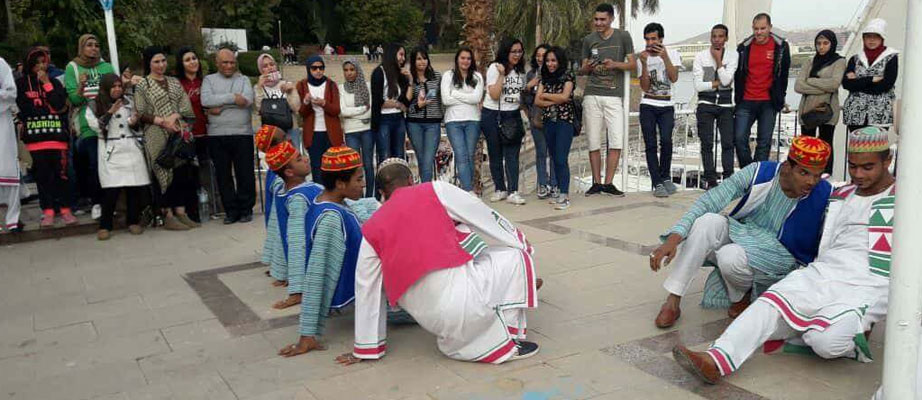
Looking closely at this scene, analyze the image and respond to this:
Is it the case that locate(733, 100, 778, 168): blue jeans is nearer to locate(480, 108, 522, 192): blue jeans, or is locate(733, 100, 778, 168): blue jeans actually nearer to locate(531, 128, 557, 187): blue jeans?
locate(531, 128, 557, 187): blue jeans

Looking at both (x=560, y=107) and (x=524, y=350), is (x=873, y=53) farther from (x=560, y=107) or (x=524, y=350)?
(x=524, y=350)

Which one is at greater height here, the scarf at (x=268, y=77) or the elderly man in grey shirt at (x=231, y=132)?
the scarf at (x=268, y=77)

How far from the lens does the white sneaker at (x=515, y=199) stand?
28.3ft

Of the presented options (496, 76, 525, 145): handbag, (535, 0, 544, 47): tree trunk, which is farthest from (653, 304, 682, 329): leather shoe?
(535, 0, 544, 47): tree trunk

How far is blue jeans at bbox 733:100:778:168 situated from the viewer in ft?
27.3

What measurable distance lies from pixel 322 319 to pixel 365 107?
417 centimetres

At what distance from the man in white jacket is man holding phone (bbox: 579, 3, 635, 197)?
83 centimetres

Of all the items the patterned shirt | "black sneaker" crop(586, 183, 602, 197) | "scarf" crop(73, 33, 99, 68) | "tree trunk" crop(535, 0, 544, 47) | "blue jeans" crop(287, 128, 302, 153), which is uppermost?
"tree trunk" crop(535, 0, 544, 47)

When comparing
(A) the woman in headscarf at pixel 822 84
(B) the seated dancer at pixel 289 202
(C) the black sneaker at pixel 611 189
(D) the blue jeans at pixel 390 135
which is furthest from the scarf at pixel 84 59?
(A) the woman in headscarf at pixel 822 84

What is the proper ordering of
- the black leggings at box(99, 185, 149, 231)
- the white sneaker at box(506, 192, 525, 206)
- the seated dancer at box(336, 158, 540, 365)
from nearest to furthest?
the seated dancer at box(336, 158, 540, 365) → the black leggings at box(99, 185, 149, 231) → the white sneaker at box(506, 192, 525, 206)

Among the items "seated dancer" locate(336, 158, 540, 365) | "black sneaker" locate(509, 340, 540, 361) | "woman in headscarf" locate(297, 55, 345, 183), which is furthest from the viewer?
"woman in headscarf" locate(297, 55, 345, 183)

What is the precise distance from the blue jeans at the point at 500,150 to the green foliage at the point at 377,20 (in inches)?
1309

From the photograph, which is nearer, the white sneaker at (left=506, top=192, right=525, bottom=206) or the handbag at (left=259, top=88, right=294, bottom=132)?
the handbag at (left=259, top=88, right=294, bottom=132)

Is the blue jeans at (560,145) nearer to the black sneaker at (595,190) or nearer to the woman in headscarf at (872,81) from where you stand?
the black sneaker at (595,190)
